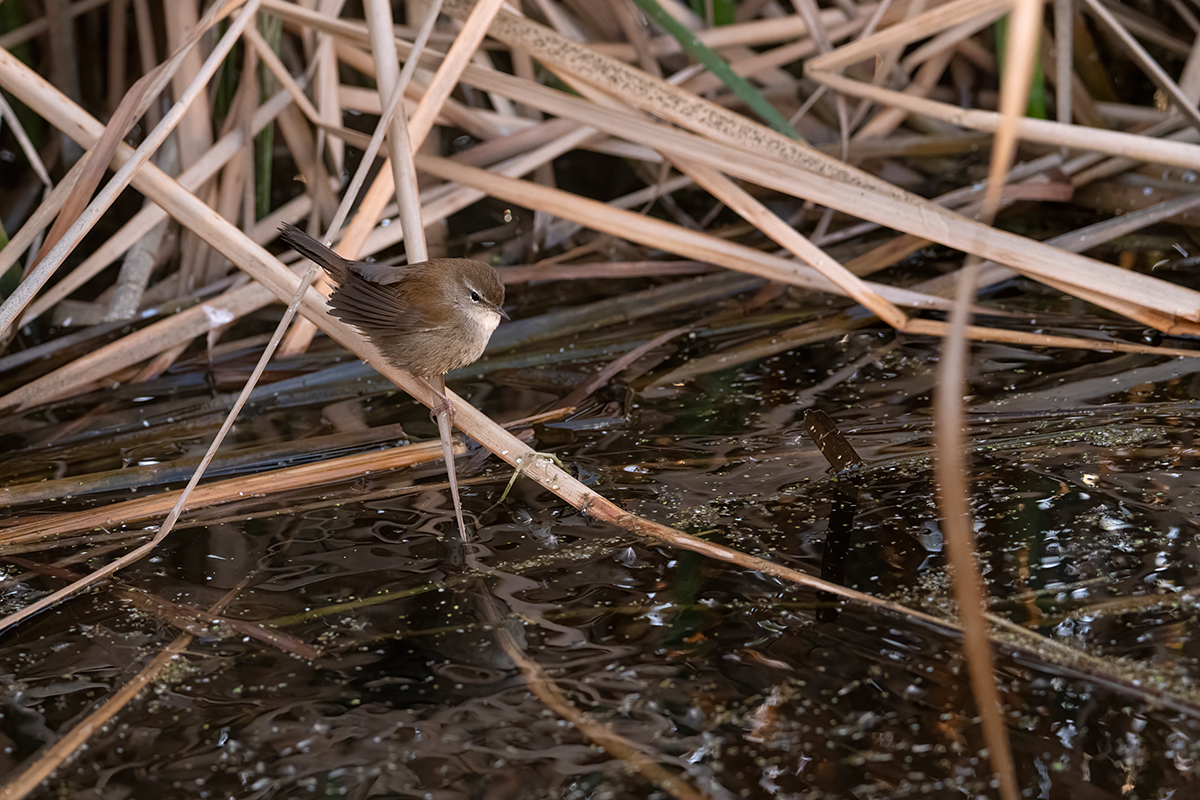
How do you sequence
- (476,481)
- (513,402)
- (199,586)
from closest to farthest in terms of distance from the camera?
(199,586) < (476,481) < (513,402)

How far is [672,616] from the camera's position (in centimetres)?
175

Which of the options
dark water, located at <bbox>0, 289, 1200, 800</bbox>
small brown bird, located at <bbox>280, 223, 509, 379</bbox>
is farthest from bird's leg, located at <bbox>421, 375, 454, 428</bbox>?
dark water, located at <bbox>0, 289, 1200, 800</bbox>

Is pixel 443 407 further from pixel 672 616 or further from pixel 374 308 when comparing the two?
pixel 672 616

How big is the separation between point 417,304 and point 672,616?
36.3 inches

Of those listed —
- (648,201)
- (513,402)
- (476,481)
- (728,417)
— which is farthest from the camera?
(648,201)

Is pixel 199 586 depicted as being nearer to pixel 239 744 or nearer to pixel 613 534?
pixel 239 744

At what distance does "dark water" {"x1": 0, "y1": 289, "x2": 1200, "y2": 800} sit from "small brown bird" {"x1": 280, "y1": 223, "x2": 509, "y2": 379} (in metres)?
0.28

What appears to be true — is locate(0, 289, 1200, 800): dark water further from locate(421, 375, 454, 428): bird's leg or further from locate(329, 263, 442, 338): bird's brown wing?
locate(329, 263, 442, 338): bird's brown wing

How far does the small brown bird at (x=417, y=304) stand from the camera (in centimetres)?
217

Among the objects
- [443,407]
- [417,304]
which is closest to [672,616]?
[443,407]

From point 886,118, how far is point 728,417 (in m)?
1.83

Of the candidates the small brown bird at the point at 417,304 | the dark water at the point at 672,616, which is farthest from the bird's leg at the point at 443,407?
the dark water at the point at 672,616

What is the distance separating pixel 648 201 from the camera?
3.54 m

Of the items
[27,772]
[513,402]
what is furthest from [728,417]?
[27,772]
